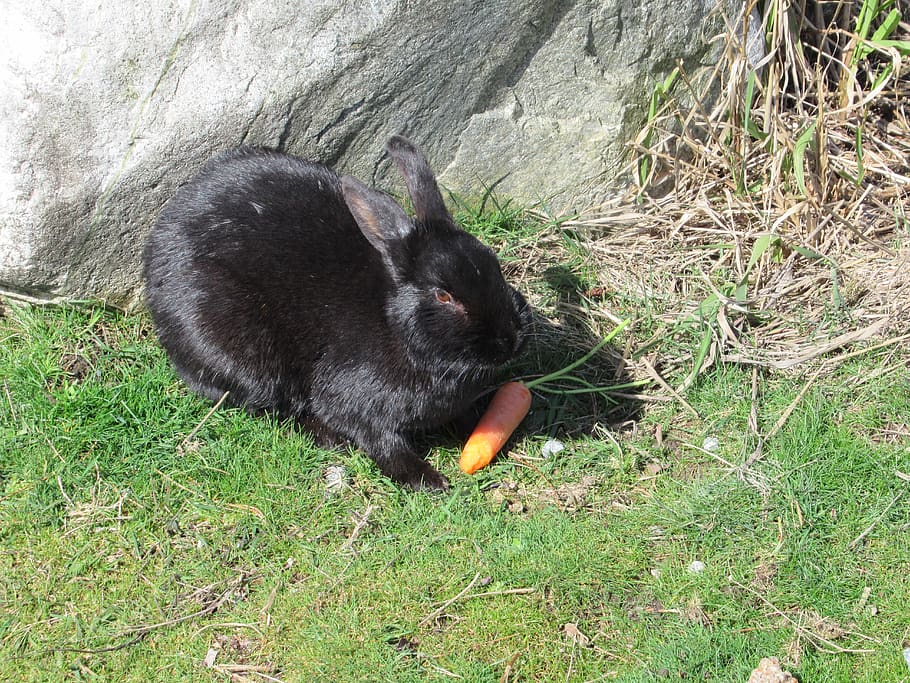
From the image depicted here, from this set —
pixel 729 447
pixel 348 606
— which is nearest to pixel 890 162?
pixel 729 447

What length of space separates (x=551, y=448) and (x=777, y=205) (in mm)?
1773

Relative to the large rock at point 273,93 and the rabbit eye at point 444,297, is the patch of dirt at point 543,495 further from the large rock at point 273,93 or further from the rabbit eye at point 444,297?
the large rock at point 273,93

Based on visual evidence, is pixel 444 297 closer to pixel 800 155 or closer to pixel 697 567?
pixel 697 567

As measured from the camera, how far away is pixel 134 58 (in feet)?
12.9

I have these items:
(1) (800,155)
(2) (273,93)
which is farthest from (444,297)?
(1) (800,155)

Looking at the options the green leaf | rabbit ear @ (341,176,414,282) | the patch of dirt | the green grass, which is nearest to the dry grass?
the green leaf

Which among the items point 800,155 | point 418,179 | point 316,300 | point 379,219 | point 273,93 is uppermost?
point 273,93

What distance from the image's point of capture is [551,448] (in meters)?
4.12

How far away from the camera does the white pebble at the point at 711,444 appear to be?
4008mm

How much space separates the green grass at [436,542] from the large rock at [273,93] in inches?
21.9

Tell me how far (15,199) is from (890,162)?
13.9 ft

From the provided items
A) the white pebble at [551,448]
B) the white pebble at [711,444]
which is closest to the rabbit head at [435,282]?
the white pebble at [551,448]

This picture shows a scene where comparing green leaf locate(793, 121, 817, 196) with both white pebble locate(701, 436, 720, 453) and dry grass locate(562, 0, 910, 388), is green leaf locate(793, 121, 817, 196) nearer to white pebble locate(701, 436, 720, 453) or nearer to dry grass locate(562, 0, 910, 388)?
dry grass locate(562, 0, 910, 388)

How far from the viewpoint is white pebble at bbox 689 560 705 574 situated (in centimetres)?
351
